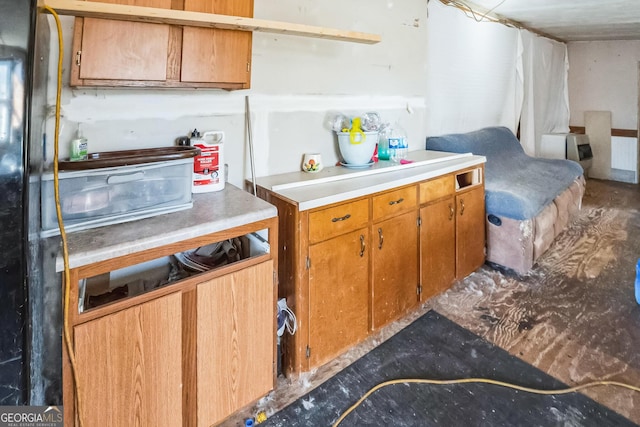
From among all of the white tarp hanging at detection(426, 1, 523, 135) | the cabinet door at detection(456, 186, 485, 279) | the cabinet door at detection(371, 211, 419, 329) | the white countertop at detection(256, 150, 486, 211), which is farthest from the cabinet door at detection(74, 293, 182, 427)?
the white tarp hanging at detection(426, 1, 523, 135)

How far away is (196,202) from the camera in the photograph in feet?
4.86

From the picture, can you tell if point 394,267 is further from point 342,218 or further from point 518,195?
point 518,195

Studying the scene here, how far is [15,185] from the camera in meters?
0.80

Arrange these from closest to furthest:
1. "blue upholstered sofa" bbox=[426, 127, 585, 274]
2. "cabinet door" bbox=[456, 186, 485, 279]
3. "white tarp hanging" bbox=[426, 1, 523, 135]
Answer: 1. "cabinet door" bbox=[456, 186, 485, 279]
2. "blue upholstered sofa" bbox=[426, 127, 585, 274]
3. "white tarp hanging" bbox=[426, 1, 523, 135]

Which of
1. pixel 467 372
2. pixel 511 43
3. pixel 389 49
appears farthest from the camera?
pixel 511 43

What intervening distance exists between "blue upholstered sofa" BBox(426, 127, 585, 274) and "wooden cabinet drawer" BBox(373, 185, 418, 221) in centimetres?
100

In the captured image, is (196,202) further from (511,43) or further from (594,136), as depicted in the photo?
(594,136)

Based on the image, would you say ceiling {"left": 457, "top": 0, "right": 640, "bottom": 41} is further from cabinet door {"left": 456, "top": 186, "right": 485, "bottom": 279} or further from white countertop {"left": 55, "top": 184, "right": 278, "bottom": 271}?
white countertop {"left": 55, "top": 184, "right": 278, "bottom": 271}

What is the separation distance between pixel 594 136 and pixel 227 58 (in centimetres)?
614

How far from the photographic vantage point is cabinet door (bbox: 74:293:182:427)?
1074 mm

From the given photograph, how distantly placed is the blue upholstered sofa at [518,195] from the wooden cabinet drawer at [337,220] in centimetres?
140

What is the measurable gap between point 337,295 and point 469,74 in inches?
112

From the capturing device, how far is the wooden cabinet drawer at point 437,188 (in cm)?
213

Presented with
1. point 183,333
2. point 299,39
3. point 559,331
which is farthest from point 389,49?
point 183,333
